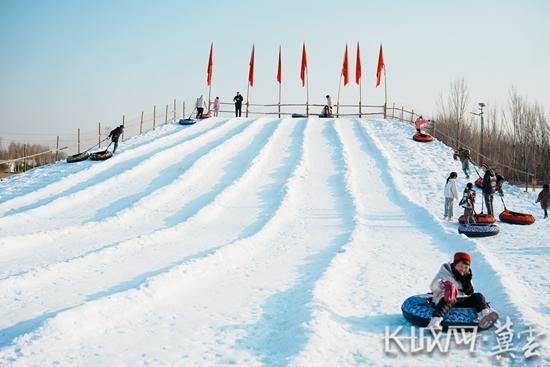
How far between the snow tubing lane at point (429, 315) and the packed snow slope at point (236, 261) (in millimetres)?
232

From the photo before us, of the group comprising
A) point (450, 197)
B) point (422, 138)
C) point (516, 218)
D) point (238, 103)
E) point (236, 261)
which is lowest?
point (236, 261)

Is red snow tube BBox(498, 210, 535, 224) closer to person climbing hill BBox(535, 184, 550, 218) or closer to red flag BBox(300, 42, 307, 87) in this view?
person climbing hill BBox(535, 184, 550, 218)

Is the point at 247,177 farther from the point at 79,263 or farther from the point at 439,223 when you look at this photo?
the point at 79,263

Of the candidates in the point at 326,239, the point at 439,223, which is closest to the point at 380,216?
the point at 439,223

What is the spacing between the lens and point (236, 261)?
8969 millimetres

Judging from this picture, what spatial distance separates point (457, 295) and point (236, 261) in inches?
166

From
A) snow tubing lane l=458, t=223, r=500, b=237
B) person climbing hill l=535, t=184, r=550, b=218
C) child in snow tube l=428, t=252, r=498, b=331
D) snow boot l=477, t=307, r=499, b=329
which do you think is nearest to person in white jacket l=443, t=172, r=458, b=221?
snow tubing lane l=458, t=223, r=500, b=237

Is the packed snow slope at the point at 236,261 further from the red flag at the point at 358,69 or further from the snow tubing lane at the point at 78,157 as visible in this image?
the red flag at the point at 358,69

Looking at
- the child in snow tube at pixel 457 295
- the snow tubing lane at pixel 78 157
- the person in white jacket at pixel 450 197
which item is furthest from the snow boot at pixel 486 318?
the snow tubing lane at pixel 78 157

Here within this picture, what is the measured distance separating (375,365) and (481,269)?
4241mm

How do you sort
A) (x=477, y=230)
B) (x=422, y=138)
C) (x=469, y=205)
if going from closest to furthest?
(x=477, y=230), (x=469, y=205), (x=422, y=138)

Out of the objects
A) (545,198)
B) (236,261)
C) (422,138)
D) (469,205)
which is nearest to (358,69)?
(422,138)

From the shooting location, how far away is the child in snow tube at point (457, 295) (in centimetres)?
564

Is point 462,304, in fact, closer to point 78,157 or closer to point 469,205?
point 469,205
